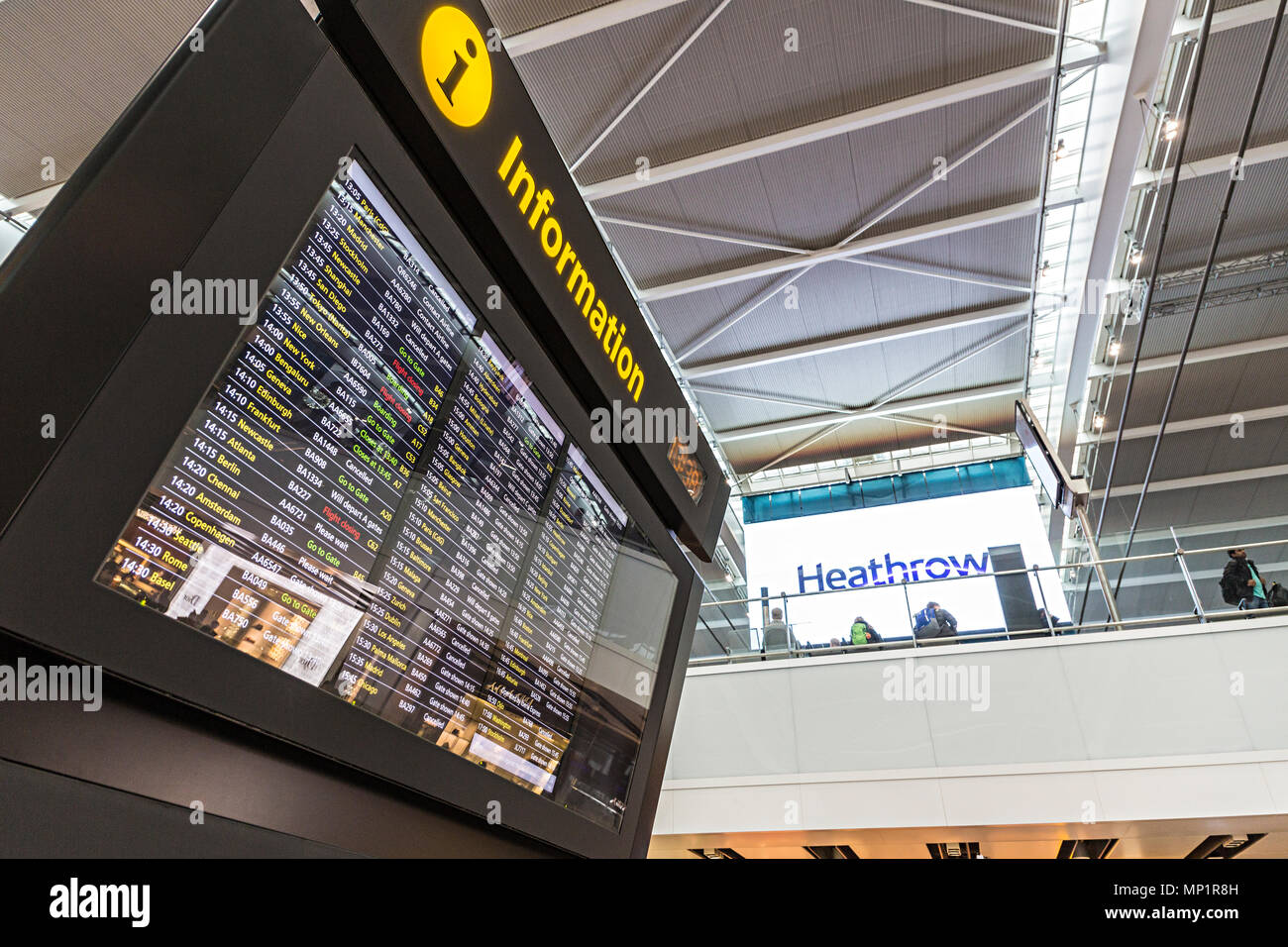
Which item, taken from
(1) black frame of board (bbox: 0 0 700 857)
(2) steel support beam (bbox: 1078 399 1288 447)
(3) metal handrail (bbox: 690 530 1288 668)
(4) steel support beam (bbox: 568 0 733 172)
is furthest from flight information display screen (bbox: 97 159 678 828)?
(2) steel support beam (bbox: 1078 399 1288 447)

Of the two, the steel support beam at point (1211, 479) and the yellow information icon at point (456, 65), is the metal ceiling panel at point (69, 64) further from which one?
the steel support beam at point (1211, 479)

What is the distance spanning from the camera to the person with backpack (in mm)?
9594

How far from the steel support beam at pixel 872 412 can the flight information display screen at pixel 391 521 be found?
582 inches

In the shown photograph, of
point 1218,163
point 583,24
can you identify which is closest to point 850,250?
point 1218,163

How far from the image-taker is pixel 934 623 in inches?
379

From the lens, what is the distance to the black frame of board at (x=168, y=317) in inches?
42.7

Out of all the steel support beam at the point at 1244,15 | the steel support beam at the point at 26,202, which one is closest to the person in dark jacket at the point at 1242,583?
the steel support beam at the point at 1244,15

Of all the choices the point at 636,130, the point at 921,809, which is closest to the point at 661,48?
the point at 636,130

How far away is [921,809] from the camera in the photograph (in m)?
8.55

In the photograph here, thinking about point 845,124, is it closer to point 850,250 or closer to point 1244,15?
point 850,250

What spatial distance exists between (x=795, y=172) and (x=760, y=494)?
31.5 feet

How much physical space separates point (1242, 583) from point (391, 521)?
10353mm
